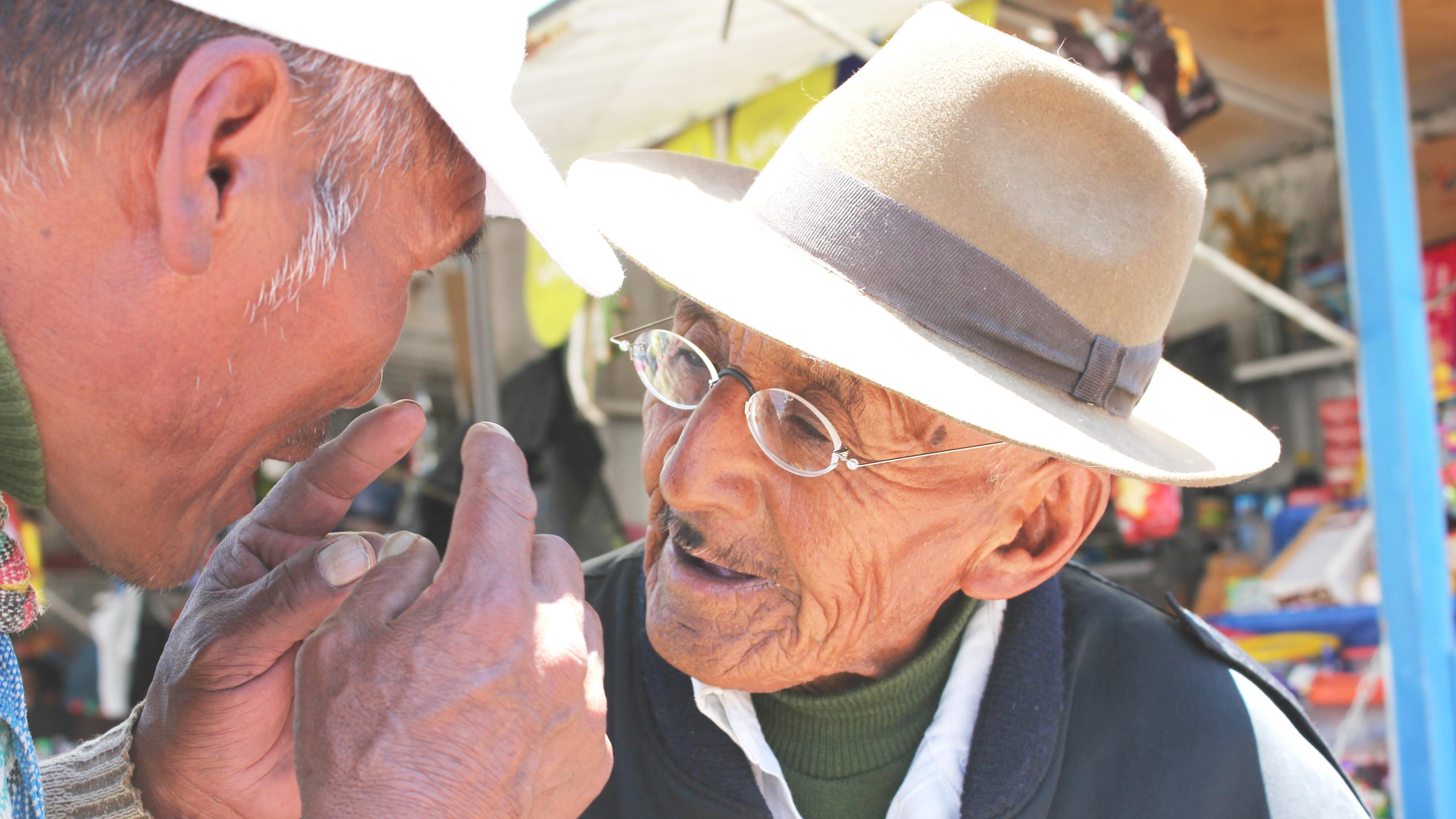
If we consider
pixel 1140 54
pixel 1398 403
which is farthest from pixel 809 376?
pixel 1140 54

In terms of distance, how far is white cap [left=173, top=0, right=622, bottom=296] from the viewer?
3.48 feet

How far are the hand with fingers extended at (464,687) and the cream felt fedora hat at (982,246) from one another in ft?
1.63

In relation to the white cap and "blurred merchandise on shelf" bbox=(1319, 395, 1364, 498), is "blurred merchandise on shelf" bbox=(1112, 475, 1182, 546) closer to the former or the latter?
"blurred merchandise on shelf" bbox=(1319, 395, 1364, 498)

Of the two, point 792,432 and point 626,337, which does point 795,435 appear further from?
point 626,337

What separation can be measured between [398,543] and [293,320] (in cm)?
→ 33

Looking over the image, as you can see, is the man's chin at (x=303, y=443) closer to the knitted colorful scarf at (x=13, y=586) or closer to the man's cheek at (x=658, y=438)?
the knitted colorful scarf at (x=13, y=586)

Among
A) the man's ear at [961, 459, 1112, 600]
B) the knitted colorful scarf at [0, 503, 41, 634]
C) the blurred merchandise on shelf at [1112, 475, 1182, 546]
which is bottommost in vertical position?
the blurred merchandise on shelf at [1112, 475, 1182, 546]

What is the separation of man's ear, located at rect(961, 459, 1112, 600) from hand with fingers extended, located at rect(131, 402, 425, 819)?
3.12 feet

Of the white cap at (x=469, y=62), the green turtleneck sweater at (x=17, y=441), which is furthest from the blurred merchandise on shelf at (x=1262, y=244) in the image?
the green turtleneck sweater at (x=17, y=441)

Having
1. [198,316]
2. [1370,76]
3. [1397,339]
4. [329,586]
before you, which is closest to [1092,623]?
[329,586]

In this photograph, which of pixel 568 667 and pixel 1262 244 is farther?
pixel 1262 244

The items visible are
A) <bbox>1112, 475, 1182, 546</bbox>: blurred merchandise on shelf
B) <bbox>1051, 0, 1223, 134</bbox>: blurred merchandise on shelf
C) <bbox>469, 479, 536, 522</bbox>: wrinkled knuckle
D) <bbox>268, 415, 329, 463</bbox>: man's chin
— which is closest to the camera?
<bbox>469, 479, 536, 522</bbox>: wrinkled knuckle

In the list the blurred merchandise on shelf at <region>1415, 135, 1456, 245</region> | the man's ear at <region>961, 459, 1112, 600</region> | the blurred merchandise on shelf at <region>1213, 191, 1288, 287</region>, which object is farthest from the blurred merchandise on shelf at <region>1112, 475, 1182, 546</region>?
the man's ear at <region>961, 459, 1112, 600</region>

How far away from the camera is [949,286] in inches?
62.2
